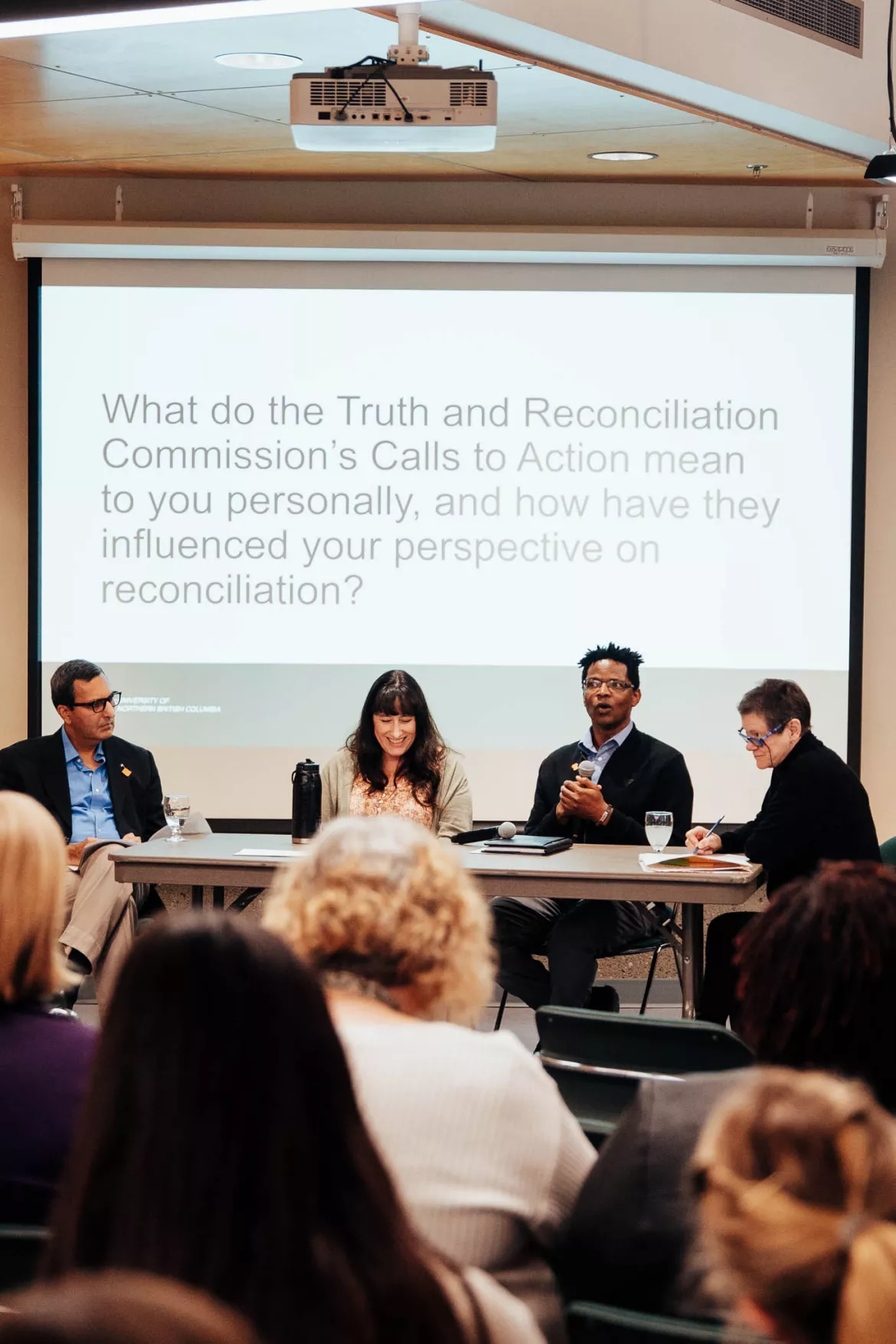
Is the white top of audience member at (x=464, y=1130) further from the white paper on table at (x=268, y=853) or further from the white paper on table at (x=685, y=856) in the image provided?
the white paper on table at (x=268, y=853)

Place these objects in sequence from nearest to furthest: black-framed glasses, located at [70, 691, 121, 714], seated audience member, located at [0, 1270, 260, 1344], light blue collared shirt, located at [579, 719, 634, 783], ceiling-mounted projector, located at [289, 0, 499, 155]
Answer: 1. seated audience member, located at [0, 1270, 260, 1344]
2. ceiling-mounted projector, located at [289, 0, 499, 155]
3. black-framed glasses, located at [70, 691, 121, 714]
4. light blue collared shirt, located at [579, 719, 634, 783]

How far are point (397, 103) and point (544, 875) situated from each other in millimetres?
2043

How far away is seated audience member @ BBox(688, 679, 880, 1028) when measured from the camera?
4.02 metres

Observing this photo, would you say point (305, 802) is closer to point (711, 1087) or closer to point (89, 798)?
point (89, 798)

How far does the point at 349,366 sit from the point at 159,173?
1050mm

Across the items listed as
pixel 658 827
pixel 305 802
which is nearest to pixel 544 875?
pixel 658 827

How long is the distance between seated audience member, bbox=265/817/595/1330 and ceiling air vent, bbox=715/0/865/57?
356cm

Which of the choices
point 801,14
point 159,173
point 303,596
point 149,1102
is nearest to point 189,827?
point 303,596

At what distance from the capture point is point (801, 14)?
468cm

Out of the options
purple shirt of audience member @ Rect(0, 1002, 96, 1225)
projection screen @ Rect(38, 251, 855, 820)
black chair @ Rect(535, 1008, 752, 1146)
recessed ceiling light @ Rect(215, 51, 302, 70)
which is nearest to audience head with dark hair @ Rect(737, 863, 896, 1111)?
black chair @ Rect(535, 1008, 752, 1146)

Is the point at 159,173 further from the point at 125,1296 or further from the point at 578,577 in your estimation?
the point at 125,1296

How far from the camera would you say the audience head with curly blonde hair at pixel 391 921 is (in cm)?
176

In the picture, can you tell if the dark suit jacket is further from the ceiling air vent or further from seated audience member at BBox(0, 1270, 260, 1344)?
the ceiling air vent

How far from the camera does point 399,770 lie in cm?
461
